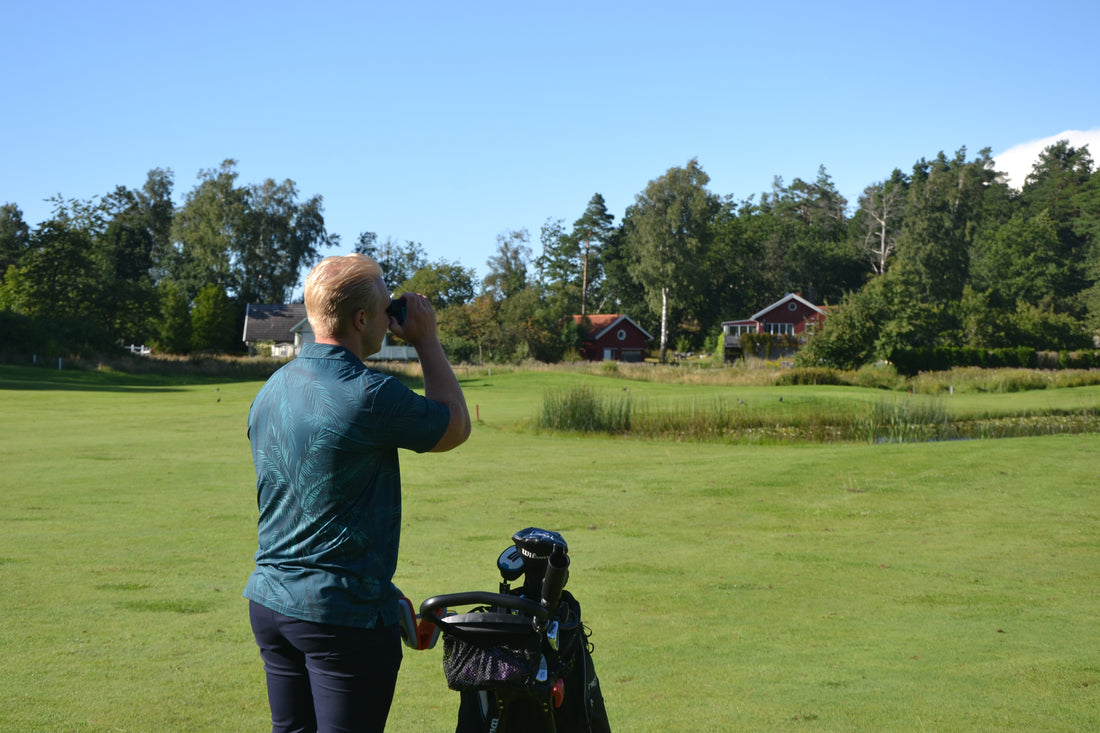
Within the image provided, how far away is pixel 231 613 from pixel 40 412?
76.1ft

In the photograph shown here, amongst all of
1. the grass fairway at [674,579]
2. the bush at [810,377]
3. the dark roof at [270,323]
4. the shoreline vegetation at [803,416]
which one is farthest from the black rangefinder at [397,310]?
the dark roof at [270,323]

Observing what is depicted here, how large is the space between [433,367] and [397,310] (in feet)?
0.69

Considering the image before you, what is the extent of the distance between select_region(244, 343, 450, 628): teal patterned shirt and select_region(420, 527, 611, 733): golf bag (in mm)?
214

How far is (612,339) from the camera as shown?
82.8 meters

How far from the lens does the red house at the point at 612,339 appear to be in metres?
80.8

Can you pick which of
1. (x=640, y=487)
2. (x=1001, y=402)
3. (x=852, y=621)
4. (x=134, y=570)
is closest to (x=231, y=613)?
(x=134, y=570)

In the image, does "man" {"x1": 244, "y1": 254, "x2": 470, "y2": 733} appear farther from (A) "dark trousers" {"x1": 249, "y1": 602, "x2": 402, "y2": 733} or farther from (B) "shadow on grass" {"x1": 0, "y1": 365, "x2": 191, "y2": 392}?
(B) "shadow on grass" {"x1": 0, "y1": 365, "x2": 191, "y2": 392}

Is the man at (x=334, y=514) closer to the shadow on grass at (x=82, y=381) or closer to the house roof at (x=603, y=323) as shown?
the shadow on grass at (x=82, y=381)

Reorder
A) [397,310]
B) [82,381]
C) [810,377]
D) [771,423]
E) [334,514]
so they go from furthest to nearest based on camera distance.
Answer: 1. [810,377]
2. [82,381]
3. [771,423]
4. [397,310]
5. [334,514]

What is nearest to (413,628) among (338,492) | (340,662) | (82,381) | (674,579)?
(340,662)

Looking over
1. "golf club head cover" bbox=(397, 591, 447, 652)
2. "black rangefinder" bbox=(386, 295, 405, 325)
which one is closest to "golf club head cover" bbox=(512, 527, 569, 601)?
"golf club head cover" bbox=(397, 591, 447, 652)

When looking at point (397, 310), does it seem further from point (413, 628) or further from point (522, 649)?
point (522, 649)

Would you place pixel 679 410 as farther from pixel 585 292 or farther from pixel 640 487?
pixel 585 292

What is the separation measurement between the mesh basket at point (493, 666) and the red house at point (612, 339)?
77.1 m
